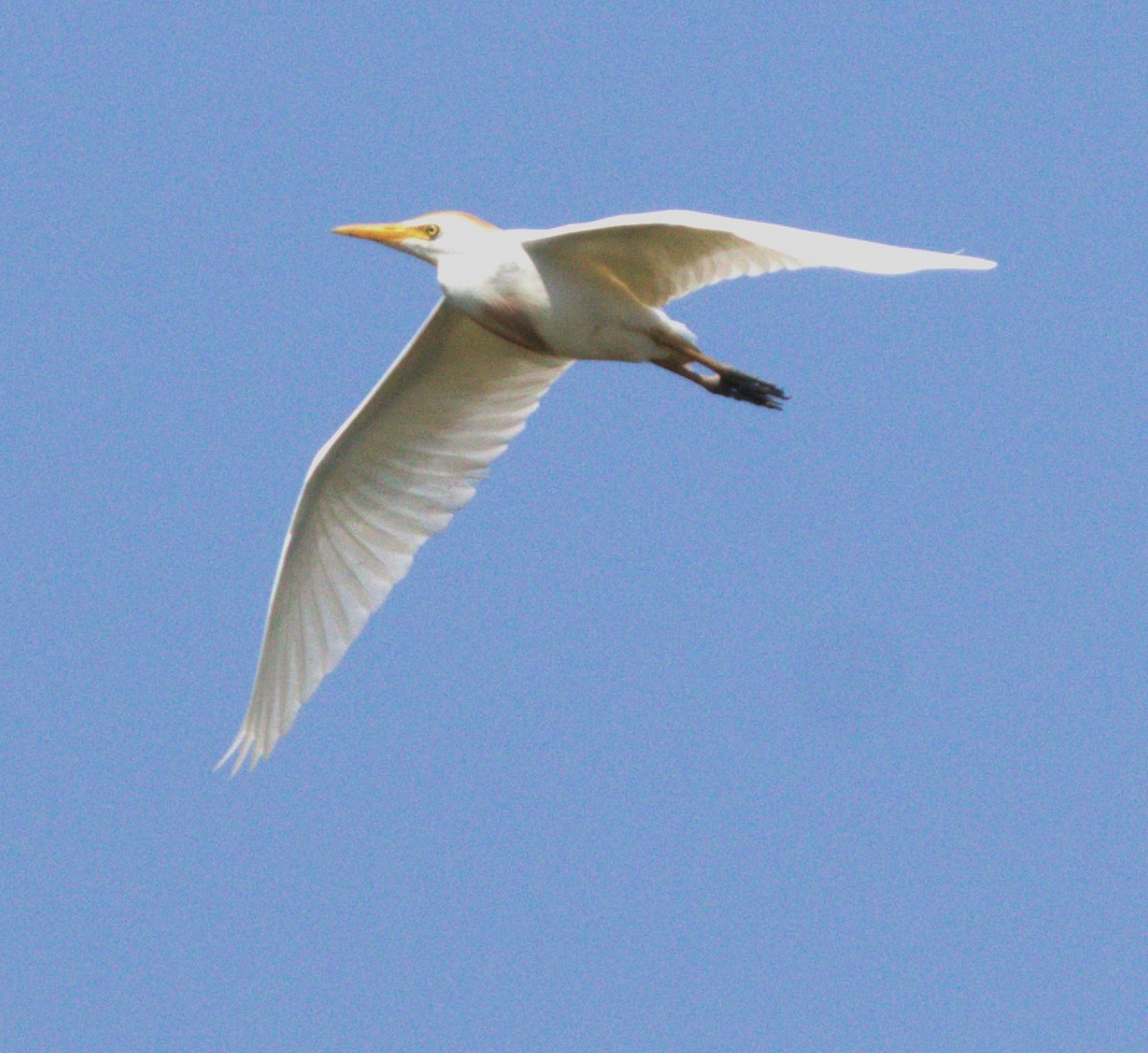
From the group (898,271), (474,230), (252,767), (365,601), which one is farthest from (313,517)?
(898,271)

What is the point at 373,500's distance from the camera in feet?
51.9

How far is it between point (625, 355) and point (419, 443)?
6.93 ft

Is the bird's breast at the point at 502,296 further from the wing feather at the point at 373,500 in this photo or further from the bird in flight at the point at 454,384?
the wing feather at the point at 373,500

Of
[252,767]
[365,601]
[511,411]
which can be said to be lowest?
[252,767]

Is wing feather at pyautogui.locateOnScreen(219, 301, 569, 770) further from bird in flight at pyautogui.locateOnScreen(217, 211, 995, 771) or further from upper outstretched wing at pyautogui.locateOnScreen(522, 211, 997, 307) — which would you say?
upper outstretched wing at pyautogui.locateOnScreen(522, 211, 997, 307)

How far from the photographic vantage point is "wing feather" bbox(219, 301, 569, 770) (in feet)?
50.5

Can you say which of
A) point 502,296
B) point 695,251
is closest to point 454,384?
point 502,296

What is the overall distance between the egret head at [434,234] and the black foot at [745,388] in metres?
1.50

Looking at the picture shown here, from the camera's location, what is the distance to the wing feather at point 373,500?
15406 mm

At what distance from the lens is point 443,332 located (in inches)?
594

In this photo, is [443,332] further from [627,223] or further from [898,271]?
[898,271]

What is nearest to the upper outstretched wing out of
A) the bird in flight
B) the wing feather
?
the bird in flight

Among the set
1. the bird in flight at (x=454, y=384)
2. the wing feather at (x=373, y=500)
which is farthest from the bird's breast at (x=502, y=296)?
the wing feather at (x=373, y=500)

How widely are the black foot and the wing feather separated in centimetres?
141
